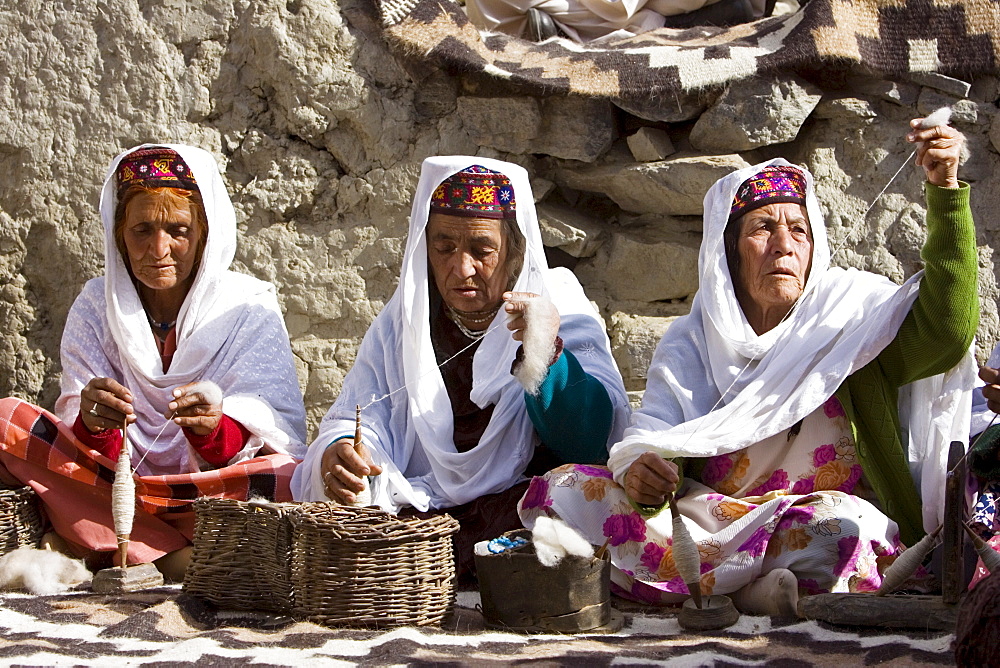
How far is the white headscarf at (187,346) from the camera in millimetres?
4371

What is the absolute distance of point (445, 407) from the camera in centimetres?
410

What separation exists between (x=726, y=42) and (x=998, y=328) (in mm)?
1531

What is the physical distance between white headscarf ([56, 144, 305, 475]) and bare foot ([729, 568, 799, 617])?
163 cm

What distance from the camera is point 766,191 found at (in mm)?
3928

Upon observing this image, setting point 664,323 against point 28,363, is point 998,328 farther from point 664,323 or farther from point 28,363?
point 28,363

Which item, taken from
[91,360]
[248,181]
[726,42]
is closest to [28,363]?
[91,360]

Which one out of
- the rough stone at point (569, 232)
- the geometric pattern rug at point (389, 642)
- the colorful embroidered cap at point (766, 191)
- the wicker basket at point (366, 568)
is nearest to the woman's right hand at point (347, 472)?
the wicker basket at point (366, 568)

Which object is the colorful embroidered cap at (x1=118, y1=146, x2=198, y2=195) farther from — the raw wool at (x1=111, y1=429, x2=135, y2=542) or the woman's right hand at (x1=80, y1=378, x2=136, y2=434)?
the raw wool at (x1=111, y1=429, x2=135, y2=542)

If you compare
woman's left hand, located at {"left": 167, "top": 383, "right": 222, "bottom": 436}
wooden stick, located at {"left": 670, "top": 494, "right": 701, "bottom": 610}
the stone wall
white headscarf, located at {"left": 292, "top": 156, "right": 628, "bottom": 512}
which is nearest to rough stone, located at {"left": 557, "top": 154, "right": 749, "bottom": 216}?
the stone wall

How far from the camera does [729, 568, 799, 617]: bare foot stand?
326cm

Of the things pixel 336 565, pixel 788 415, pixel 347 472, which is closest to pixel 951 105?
pixel 788 415

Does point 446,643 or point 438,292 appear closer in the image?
point 446,643

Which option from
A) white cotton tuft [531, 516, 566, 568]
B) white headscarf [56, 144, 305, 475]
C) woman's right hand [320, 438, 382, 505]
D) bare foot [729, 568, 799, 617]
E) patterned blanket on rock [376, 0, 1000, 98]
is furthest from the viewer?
patterned blanket on rock [376, 0, 1000, 98]

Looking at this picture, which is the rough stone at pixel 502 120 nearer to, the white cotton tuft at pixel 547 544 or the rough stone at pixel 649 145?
the rough stone at pixel 649 145
